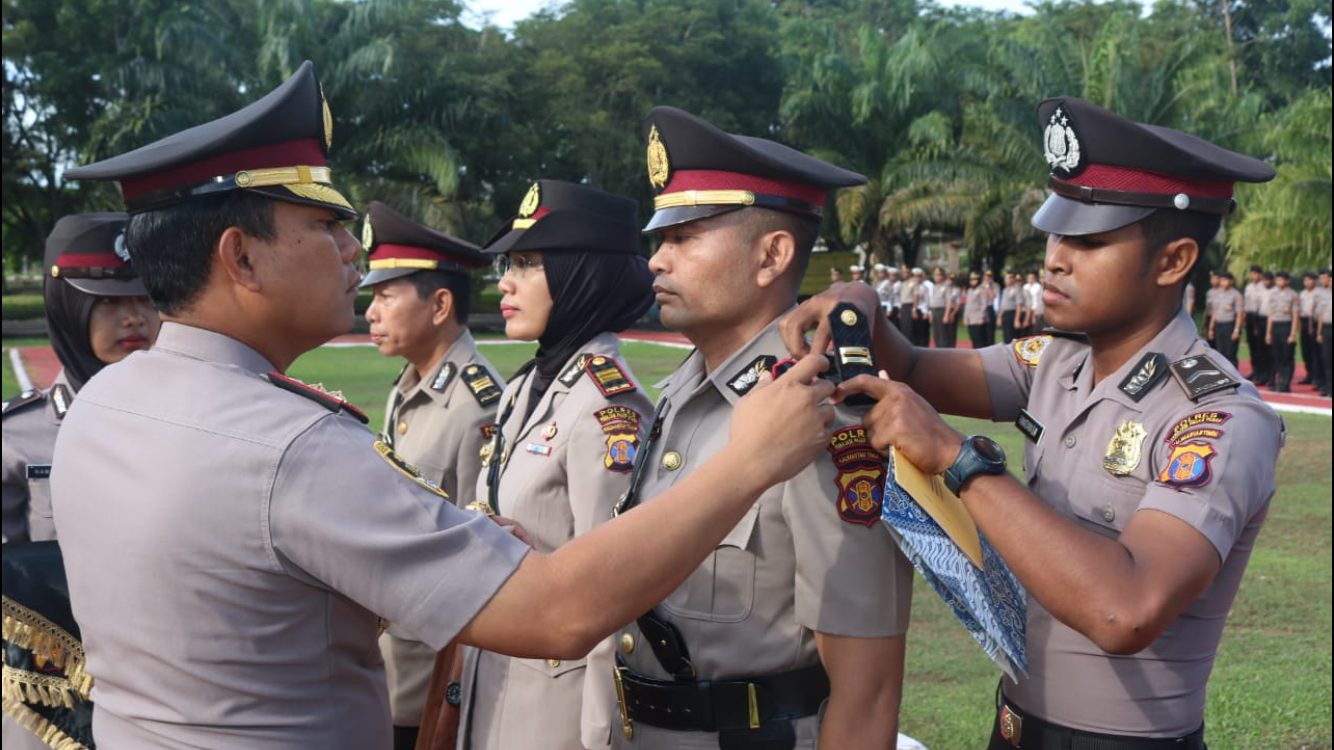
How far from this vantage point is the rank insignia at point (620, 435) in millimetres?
3176

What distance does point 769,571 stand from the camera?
2453 millimetres

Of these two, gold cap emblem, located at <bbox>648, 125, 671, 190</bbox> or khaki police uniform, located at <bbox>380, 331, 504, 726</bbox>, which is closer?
gold cap emblem, located at <bbox>648, 125, 671, 190</bbox>

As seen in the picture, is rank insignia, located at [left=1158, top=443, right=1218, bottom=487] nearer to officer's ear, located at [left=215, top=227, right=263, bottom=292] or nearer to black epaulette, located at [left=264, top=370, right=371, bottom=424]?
black epaulette, located at [left=264, top=370, right=371, bottom=424]

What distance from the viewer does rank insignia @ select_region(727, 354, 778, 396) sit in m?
2.60

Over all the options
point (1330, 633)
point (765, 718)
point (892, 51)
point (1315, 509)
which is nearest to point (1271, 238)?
point (892, 51)

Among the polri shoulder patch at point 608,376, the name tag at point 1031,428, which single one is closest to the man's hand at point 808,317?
A: the name tag at point 1031,428

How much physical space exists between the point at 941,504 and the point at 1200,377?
69 cm

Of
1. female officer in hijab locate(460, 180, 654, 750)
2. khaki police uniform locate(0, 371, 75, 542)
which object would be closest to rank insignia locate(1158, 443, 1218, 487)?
female officer in hijab locate(460, 180, 654, 750)

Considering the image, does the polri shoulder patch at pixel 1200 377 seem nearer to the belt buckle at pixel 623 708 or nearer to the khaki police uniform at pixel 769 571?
the khaki police uniform at pixel 769 571

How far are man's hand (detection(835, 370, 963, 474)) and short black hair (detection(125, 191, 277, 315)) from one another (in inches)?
41.3

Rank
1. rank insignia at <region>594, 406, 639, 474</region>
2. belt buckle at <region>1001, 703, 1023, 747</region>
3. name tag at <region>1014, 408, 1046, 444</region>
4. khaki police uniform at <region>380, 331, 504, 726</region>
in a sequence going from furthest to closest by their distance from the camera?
khaki police uniform at <region>380, 331, 504, 726</region>
rank insignia at <region>594, 406, 639, 474</region>
name tag at <region>1014, 408, 1046, 444</region>
belt buckle at <region>1001, 703, 1023, 747</region>

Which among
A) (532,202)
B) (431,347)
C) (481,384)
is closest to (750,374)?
(532,202)

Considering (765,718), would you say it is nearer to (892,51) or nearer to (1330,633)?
(1330,633)

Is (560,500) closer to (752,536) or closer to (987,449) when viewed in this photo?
(752,536)
